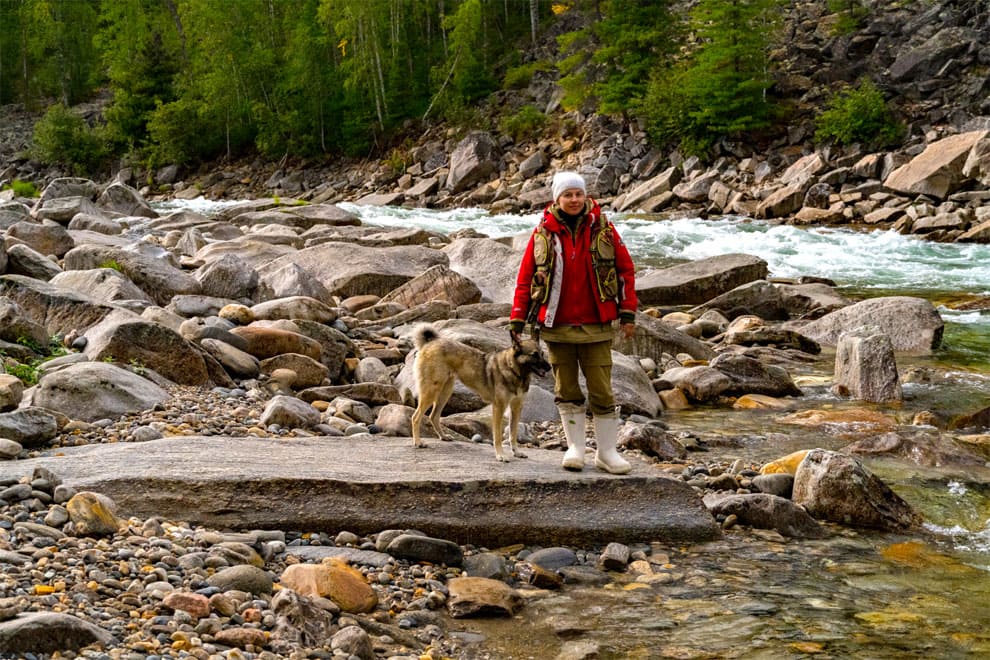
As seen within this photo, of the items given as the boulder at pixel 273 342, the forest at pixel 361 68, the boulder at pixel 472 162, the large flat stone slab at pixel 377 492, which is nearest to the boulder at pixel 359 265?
the boulder at pixel 273 342

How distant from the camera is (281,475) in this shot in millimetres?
6074

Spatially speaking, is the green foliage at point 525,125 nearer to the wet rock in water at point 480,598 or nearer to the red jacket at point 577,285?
the red jacket at point 577,285

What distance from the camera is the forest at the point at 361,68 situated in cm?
4612

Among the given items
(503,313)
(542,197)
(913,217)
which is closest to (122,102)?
(542,197)

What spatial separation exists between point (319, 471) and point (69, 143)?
6436 centimetres

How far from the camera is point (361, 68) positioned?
5600 cm

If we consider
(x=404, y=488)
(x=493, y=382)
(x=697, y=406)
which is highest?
(x=493, y=382)

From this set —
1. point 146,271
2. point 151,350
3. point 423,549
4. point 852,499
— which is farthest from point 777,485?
point 146,271

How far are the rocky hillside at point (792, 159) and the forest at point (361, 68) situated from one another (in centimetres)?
149

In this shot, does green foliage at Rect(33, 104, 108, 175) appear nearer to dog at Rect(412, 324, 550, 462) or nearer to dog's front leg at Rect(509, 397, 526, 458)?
dog at Rect(412, 324, 550, 462)

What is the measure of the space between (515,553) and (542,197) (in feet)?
A: 112

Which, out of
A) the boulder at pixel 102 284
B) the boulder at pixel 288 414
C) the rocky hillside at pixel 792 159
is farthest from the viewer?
the rocky hillside at pixel 792 159

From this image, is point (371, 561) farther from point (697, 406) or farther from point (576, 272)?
point (697, 406)

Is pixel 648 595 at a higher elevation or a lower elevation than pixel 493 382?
lower
